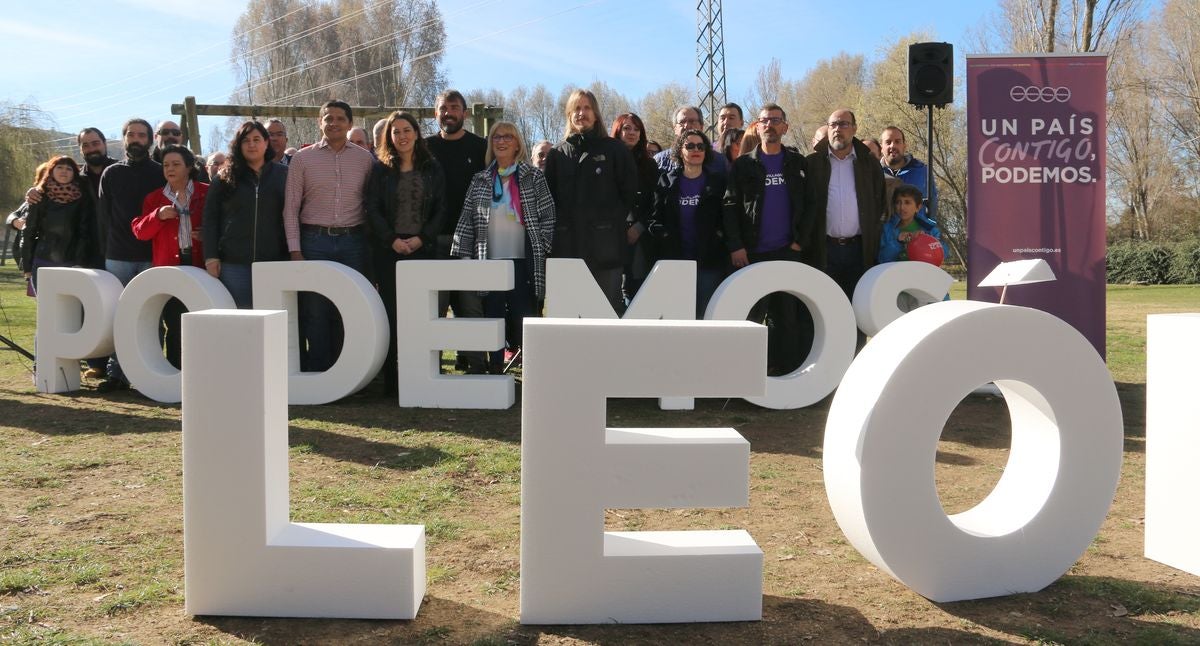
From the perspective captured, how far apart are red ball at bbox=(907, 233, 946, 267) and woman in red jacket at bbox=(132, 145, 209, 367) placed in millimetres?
5352

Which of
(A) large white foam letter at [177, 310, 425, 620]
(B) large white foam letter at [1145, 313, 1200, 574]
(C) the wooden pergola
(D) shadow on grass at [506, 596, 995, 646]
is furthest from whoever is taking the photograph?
(C) the wooden pergola

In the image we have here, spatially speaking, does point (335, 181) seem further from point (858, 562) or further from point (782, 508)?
point (858, 562)

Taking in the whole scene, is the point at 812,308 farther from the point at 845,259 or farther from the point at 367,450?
the point at 367,450

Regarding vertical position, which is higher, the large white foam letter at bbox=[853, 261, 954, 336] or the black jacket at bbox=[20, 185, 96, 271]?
the black jacket at bbox=[20, 185, 96, 271]

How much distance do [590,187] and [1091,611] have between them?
4.31m

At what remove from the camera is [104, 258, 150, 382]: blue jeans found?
7.21 m

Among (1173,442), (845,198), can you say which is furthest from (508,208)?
(1173,442)

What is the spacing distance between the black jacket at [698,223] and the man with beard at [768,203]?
0.58 feet

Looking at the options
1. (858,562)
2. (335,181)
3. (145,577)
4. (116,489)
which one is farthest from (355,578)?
(335,181)

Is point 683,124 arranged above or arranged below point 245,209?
above

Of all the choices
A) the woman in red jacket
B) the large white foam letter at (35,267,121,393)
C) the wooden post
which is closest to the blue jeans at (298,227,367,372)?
the woman in red jacket

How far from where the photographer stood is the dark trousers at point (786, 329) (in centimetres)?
685

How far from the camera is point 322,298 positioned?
6.76 m

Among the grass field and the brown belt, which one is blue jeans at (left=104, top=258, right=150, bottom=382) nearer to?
the grass field
